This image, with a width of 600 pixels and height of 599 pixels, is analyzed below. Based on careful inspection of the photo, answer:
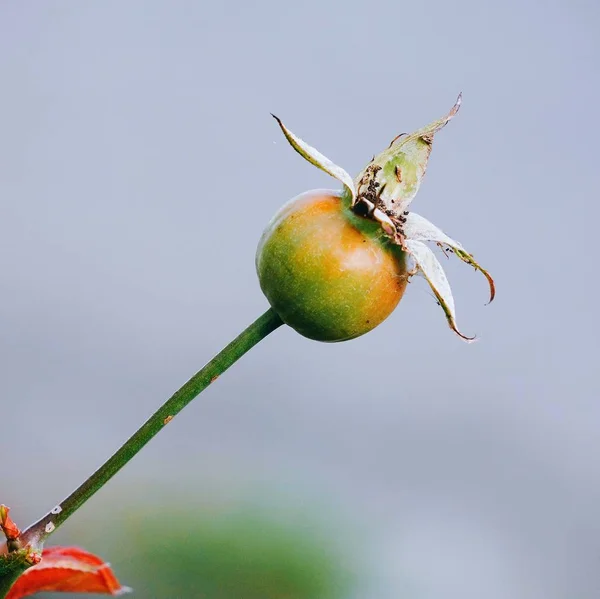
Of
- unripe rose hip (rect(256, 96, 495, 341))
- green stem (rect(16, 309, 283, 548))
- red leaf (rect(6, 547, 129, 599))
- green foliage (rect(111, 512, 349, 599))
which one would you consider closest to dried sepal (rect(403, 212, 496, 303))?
unripe rose hip (rect(256, 96, 495, 341))

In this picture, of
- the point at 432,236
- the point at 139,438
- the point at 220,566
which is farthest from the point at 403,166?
the point at 220,566

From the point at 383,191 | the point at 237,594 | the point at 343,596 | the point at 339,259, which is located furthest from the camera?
the point at 343,596

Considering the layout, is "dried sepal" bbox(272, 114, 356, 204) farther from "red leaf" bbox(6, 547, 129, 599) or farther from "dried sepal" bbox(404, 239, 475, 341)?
"red leaf" bbox(6, 547, 129, 599)

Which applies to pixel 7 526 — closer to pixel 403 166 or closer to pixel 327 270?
pixel 327 270

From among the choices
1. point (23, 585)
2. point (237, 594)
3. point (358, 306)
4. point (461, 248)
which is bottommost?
point (23, 585)

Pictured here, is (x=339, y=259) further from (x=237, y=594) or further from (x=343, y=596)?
(x=343, y=596)

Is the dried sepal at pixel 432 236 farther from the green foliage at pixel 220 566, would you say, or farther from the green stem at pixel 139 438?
the green foliage at pixel 220 566

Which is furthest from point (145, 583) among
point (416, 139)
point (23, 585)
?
point (416, 139)
